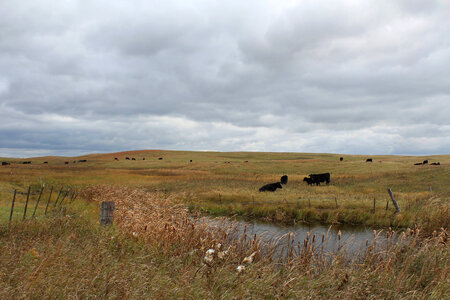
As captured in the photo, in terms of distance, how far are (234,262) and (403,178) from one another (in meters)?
34.4

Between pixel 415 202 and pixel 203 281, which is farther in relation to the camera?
pixel 415 202

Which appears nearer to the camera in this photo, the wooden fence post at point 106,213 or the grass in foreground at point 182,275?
the grass in foreground at point 182,275

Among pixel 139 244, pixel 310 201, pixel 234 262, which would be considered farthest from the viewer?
pixel 310 201

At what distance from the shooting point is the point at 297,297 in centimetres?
523

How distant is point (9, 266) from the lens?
564 cm

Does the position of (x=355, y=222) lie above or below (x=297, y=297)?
below

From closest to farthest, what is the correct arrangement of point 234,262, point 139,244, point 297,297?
point 297,297, point 234,262, point 139,244

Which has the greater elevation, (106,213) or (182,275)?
(106,213)

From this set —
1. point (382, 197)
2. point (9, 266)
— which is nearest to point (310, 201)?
point (382, 197)

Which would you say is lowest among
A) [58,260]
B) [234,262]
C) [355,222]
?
[355,222]

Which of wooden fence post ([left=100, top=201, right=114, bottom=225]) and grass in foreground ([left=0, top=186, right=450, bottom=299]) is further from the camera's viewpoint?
wooden fence post ([left=100, top=201, right=114, bottom=225])

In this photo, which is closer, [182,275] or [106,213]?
[182,275]

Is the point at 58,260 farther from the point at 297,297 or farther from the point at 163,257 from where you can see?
the point at 297,297

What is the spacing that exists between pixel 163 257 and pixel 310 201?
16637 millimetres
